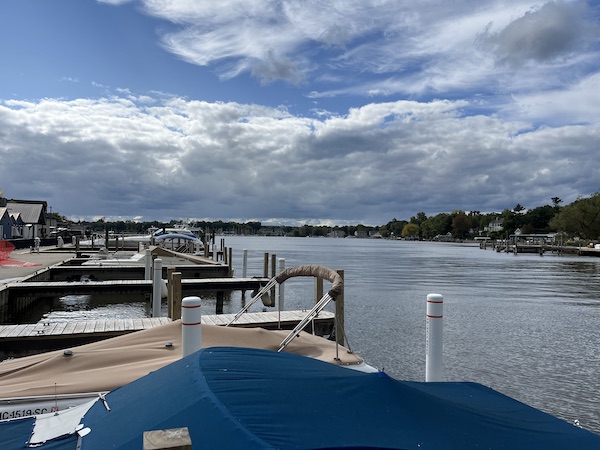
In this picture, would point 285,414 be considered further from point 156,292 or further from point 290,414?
point 156,292

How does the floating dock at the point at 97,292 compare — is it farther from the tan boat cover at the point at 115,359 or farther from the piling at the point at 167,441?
the piling at the point at 167,441

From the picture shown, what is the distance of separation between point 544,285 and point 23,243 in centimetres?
4587

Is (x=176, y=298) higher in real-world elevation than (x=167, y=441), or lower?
lower

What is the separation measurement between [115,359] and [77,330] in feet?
15.6

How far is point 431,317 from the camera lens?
741 cm

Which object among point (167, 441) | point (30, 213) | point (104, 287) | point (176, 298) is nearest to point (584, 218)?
point (30, 213)

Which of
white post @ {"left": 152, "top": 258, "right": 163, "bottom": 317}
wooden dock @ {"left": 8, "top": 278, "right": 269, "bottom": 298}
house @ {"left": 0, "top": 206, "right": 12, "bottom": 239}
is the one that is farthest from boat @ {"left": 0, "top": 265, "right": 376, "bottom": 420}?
house @ {"left": 0, "top": 206, "right": 12, "bottom": 239}

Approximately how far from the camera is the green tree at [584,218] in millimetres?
98625

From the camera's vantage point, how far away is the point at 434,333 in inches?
293

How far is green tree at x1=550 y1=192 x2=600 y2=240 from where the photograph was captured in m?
98.6

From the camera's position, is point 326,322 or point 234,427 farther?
point 326,322

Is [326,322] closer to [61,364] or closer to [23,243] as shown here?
[61,364]

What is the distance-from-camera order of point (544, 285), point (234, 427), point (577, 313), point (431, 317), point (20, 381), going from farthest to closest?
point (544, 285), point (577, 313), point (431, 317), point (20, 381), point (234, 427)

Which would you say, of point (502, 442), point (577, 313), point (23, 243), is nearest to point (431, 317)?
point (502, 442)
